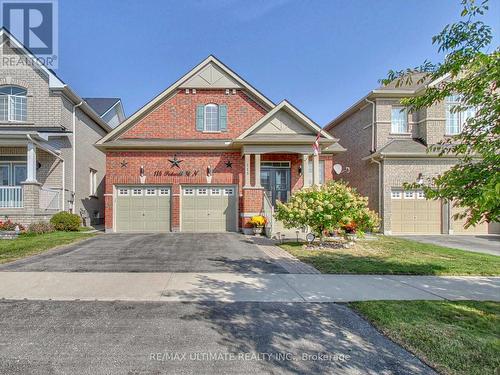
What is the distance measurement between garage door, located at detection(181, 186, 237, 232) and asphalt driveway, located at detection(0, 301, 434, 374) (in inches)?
399

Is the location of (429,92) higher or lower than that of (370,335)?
higher

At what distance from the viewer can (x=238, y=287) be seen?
546cm

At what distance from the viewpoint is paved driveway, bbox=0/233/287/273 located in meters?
6.79

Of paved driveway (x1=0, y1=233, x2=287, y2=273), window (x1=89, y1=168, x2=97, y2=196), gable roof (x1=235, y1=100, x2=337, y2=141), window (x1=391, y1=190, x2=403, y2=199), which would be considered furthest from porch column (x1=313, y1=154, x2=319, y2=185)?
window (x1=89, y1=168, x2=97, y2=196)

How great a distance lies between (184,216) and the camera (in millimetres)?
14703

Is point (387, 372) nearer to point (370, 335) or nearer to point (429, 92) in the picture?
point (370, 335)

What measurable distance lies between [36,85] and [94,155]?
510 centimetres

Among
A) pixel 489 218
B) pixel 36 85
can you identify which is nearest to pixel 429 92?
pixel 489 218

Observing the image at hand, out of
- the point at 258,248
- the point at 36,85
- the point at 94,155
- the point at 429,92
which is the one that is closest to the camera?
the point at 429,92

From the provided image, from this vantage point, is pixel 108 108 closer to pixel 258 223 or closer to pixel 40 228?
pixel 40 228

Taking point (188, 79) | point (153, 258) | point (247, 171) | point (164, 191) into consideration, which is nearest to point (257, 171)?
point (247, 171)

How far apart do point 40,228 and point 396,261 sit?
14350 millimetres

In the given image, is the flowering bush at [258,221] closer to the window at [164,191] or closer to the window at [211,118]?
the window at [164,191]

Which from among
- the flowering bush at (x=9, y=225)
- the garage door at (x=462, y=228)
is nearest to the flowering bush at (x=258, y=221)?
the flowering bush at (x=9, y=225)
